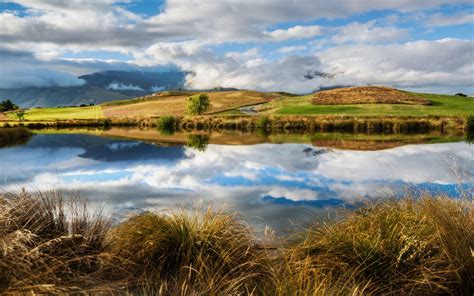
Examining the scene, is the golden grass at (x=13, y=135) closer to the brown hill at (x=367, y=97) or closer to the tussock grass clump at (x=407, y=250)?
the tussock grass clump at (x=407, y=250)

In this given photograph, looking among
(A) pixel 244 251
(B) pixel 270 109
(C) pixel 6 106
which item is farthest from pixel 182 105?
(A) pixel 244 251

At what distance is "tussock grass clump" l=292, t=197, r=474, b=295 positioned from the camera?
641cm

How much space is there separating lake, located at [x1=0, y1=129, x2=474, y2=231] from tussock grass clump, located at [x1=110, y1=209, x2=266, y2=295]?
1068 millimetres

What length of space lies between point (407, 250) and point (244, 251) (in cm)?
237

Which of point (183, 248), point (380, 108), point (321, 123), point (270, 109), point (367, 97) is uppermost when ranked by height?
point (367, 97)

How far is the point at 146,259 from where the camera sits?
7137mm

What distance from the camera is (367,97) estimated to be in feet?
321

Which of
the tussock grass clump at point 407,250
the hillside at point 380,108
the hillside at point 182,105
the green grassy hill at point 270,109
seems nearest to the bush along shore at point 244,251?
the tussock grass clump at point 407,250

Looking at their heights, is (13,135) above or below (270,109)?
below

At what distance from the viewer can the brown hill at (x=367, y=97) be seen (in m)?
94.1

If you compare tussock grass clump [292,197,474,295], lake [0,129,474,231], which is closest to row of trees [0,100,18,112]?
lake [0,129,474,231]

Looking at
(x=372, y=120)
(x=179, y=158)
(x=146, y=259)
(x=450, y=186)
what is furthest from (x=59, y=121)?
(x=146, y=259)

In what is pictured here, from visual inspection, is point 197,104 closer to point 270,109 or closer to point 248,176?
point 270,109

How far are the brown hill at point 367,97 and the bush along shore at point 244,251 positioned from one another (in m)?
89.9
